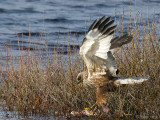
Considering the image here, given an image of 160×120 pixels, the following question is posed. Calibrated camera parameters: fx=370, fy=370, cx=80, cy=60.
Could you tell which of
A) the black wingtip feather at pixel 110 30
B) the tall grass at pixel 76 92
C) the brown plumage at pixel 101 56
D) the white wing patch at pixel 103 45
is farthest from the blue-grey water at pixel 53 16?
the black wingtip feather at pixel 110 30

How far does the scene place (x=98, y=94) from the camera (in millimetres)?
5645

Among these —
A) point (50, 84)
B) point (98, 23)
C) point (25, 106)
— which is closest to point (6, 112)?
point (25, 106)

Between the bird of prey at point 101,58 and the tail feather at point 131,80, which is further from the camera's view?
the tail feather at point 131,80

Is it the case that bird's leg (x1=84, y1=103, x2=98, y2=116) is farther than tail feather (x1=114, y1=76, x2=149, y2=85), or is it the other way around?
bird's leg (x1=84, y1=103, x2=98, y2=116)

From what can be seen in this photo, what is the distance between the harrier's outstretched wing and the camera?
16.2 ft

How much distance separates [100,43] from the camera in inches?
201

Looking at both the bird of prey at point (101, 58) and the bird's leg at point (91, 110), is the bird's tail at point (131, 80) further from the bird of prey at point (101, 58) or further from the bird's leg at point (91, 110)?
the bird's leg at point (91, 110)

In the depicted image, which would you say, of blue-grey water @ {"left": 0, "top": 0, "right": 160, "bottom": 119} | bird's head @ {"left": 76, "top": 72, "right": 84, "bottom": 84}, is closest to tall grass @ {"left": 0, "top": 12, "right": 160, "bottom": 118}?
bird's head @ {"left": 76, "top": 72, "right": 84, "bottom": 84}

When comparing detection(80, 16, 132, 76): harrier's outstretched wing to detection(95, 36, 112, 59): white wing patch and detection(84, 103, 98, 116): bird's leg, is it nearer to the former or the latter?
detection(95, 36, 112, 59): white wing patch

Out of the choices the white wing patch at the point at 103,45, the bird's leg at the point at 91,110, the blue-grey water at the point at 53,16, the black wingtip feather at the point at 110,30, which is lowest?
the bird's leg at the point at 91,110

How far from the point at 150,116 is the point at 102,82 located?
0.99 m

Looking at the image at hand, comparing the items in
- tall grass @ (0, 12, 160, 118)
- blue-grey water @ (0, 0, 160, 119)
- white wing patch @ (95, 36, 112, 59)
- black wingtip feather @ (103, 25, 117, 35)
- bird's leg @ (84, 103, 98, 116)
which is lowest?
bird's leg @ (84, 103, 98, 116)

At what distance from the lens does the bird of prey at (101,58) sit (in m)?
4.98

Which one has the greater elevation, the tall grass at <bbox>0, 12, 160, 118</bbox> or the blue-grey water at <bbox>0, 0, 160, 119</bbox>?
the blue-grey water at <bbox>0, 0, 160, 119</bbox>
